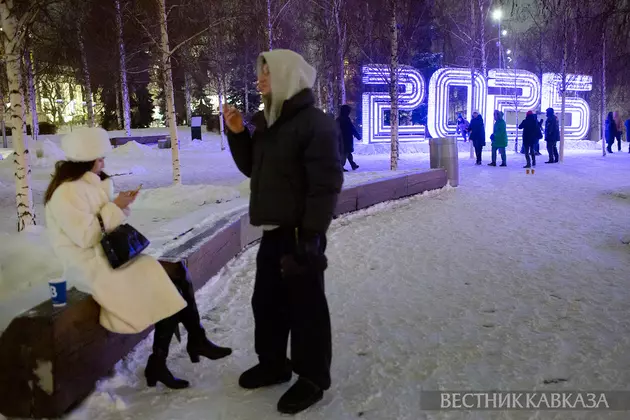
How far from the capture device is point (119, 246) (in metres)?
2.91

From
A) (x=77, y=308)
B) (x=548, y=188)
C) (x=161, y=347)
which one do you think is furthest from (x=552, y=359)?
(x=548, y=188)

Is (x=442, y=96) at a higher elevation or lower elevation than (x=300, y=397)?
higher

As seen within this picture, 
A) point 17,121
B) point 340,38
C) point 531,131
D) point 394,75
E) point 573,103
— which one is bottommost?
point 531,131

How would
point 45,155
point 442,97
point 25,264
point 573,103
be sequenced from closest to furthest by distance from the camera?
point 25,264, point 45,155, point 442,97, point 573,103

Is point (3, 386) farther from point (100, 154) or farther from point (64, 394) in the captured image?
point (100, 154)

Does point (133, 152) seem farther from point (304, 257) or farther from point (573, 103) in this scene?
point (573, 103)

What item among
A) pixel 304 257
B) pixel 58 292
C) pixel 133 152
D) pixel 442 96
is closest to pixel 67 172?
pixel 58 292

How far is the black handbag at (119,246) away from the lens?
2900mm

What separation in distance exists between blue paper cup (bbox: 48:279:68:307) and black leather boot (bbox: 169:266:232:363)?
65cm

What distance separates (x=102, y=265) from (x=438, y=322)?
8.89ft

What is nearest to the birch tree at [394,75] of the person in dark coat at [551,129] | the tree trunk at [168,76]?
the person in dark coat at [551,129]

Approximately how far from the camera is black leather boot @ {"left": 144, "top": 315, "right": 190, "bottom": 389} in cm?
321

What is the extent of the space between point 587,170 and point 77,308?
16.2 meters

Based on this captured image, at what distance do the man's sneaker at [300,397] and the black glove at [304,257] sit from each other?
0.70 meters
